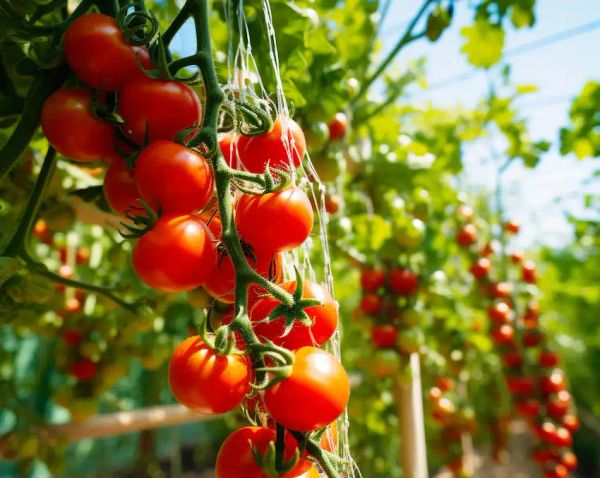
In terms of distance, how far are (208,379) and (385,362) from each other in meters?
0.96

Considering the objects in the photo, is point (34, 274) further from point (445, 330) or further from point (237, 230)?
point (445, 330)

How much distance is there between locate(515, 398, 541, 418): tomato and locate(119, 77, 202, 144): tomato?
1.81m

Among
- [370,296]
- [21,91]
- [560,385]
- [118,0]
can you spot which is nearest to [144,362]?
[370,296]

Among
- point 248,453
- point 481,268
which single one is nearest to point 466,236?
point 481,268

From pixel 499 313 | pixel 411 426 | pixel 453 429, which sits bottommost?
pixel 453 429

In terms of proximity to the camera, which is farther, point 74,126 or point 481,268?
point 481,268

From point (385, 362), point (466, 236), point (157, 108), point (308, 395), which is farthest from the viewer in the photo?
point (466, 236)

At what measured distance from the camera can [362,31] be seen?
115 centimetres

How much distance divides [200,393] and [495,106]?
1.47 meters

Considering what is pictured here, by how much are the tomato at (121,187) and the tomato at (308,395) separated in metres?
→ 0.21

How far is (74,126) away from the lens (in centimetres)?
44

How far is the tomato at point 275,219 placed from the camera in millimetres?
385

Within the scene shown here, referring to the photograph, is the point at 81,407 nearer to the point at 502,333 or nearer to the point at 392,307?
the point at 392,307

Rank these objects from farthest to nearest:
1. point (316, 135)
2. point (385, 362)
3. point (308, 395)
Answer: point (385, 362)
point (316, 135)
point (308, 395)
